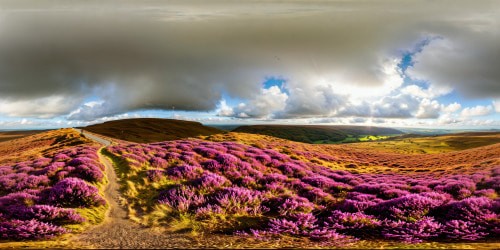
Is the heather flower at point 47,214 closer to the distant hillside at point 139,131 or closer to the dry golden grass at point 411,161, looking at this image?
the dry golden grass at point 411,161

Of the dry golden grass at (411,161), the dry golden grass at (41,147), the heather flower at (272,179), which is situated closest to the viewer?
the heather flower at (272,179)

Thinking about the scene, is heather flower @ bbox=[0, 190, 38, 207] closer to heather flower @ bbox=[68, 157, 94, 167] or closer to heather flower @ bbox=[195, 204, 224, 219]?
heather flower @ bbox=[68, 157, 94, 167]

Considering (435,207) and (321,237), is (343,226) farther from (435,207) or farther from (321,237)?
(435,207)

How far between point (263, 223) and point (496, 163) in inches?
776

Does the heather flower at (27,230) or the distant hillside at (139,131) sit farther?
the distant hillside at (139,131)

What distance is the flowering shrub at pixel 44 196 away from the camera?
1173 centimetres

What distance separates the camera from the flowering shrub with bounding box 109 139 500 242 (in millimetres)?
11570

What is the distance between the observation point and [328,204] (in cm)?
1590

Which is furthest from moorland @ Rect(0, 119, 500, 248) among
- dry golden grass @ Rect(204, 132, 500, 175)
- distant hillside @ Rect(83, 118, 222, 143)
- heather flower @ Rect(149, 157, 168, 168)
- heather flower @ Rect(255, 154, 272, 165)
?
distant hillside @ Rect(83, 118, 222, 143)

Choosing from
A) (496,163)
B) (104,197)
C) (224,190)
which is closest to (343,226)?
(224,190)

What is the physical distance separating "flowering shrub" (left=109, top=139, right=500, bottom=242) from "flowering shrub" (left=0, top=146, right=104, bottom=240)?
12.8 ft

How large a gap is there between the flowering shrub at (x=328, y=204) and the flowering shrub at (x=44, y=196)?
391 cm

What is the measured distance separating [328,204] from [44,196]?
17536 millimetres

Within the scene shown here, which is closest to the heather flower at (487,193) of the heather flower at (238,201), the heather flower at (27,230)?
the heather flower at (238,201)
